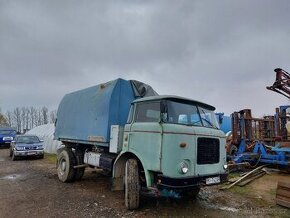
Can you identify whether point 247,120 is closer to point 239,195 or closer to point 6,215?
point 239,195

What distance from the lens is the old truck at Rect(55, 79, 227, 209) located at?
566cm

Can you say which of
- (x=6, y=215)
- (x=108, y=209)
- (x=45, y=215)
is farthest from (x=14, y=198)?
(x=108, y=209)

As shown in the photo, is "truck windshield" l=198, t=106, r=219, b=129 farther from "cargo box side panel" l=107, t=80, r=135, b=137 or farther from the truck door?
"cargo box side panel" l=107, t=80, r=135, b=137

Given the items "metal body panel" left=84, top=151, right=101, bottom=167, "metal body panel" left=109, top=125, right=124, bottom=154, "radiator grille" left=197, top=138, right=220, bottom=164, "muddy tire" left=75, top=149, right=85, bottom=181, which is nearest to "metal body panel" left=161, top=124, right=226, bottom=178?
"radiator grille" left=197, top=138, right=220, bottom=164

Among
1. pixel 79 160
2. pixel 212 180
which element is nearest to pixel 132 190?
pixel 212 180

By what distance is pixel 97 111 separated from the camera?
27.6 ft

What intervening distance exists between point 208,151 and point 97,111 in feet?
12.3

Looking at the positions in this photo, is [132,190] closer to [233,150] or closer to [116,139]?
[116,139]

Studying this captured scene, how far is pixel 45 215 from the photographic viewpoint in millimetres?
6090

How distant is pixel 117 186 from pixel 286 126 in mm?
10133

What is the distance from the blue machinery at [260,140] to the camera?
11539mm

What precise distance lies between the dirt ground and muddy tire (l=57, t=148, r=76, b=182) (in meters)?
0.35

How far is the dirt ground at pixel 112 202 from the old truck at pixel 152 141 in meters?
0.47

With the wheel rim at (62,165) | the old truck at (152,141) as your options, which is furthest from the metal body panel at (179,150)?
the wheel rim at (62,165)
